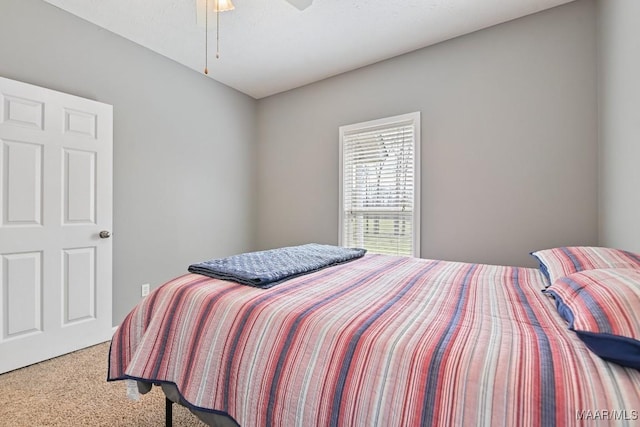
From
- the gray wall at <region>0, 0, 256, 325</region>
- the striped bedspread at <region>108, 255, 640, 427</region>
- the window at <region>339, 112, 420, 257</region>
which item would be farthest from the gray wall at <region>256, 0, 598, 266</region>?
the gray wall at <region>0, 0, 256, 325</region>

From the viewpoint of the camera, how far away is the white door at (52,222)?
2.01 m

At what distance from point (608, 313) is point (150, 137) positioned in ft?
11.0

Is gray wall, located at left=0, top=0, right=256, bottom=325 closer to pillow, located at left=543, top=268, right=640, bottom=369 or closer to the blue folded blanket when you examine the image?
the blue folded blanket

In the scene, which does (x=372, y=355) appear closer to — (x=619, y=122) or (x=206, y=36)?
(x=619, y=122)

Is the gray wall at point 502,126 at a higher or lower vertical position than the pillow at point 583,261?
higher

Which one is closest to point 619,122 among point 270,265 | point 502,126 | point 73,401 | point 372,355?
point 502,126

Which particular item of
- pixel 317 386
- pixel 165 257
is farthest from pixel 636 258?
pixel 165 257

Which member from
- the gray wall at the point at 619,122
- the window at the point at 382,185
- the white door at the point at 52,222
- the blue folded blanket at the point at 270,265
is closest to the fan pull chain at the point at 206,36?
the white door at the point at 52,222

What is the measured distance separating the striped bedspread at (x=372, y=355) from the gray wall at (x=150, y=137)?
1.67m

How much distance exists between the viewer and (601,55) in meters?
2.04

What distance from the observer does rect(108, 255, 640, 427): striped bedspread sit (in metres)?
0.65

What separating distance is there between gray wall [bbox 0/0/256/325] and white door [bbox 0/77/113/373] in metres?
0.17

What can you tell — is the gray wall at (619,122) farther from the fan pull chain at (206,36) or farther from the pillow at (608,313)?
the fan pull chain at (206,36)

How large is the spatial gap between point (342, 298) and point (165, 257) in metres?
2.48
